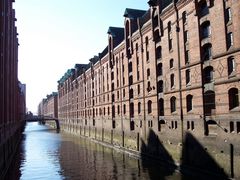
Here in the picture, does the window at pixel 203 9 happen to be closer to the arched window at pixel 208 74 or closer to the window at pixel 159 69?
the arched window at pixel 208 74

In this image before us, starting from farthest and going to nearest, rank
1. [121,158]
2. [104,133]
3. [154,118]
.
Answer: [104,133] → [121,158] → [154,118]

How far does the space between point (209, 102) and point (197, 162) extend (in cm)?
482

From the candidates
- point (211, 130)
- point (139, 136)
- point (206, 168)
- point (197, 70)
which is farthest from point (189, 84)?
point (139, 136)

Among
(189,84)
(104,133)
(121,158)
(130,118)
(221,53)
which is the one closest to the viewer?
(221,53)

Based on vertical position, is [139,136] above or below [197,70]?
below

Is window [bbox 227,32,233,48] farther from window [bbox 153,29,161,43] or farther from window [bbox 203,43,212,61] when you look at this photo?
window [bbox 153,29,161,43]

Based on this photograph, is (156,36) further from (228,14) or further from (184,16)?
(228,14)

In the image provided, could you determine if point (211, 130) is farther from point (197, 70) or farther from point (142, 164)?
point (142, 164)

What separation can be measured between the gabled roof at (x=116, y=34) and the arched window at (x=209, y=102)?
2691cm

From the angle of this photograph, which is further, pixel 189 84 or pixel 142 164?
pixel 142 164

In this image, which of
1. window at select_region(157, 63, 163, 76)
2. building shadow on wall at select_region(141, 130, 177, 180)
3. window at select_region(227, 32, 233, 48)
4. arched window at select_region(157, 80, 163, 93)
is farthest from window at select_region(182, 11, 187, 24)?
building shadow on wall at select_region(141, 130, 177, 180)

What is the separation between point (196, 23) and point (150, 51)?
9749 mm

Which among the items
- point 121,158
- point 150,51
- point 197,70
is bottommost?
point 121,158

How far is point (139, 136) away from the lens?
37.3 metres
